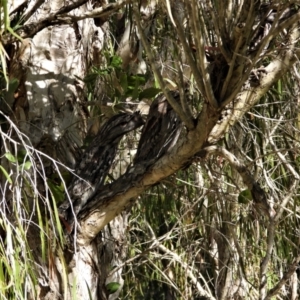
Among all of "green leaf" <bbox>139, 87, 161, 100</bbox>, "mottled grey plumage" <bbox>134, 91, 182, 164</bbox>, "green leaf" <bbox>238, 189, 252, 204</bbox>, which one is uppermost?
"green leaf" <bbox>139, 87, 161, 100</bbox>

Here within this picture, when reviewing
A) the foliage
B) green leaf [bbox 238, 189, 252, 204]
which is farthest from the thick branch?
green leaf [bbox 238, 189, 252, 204]

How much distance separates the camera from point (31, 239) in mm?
1909

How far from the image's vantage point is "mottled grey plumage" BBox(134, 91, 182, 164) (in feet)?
5.96

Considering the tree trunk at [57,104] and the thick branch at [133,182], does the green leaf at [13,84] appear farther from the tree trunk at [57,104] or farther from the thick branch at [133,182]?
the thick branch at [133,182]

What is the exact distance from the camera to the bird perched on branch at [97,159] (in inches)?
74.5

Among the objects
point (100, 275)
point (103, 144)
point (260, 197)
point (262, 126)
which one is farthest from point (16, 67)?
point (262, 126)

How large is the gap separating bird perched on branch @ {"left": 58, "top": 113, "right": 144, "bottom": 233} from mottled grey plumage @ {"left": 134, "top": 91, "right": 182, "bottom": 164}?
6cm

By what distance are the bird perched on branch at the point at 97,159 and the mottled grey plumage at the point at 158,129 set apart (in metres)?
0.06

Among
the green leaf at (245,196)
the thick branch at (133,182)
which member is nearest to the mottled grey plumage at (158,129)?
the thick branch at (133,182)

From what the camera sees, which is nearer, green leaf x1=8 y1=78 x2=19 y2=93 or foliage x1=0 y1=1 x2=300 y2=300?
foliage x1=0 y1=1 x2=300 y2=300

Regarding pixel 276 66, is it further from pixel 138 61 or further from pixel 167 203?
pixel 167 203

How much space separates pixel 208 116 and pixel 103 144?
0.46 m

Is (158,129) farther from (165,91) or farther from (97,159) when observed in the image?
(165,91)

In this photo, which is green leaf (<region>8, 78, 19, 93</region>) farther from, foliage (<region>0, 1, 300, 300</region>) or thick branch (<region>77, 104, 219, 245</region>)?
thick branch (<region>77, 104, 219, 245</region>)
